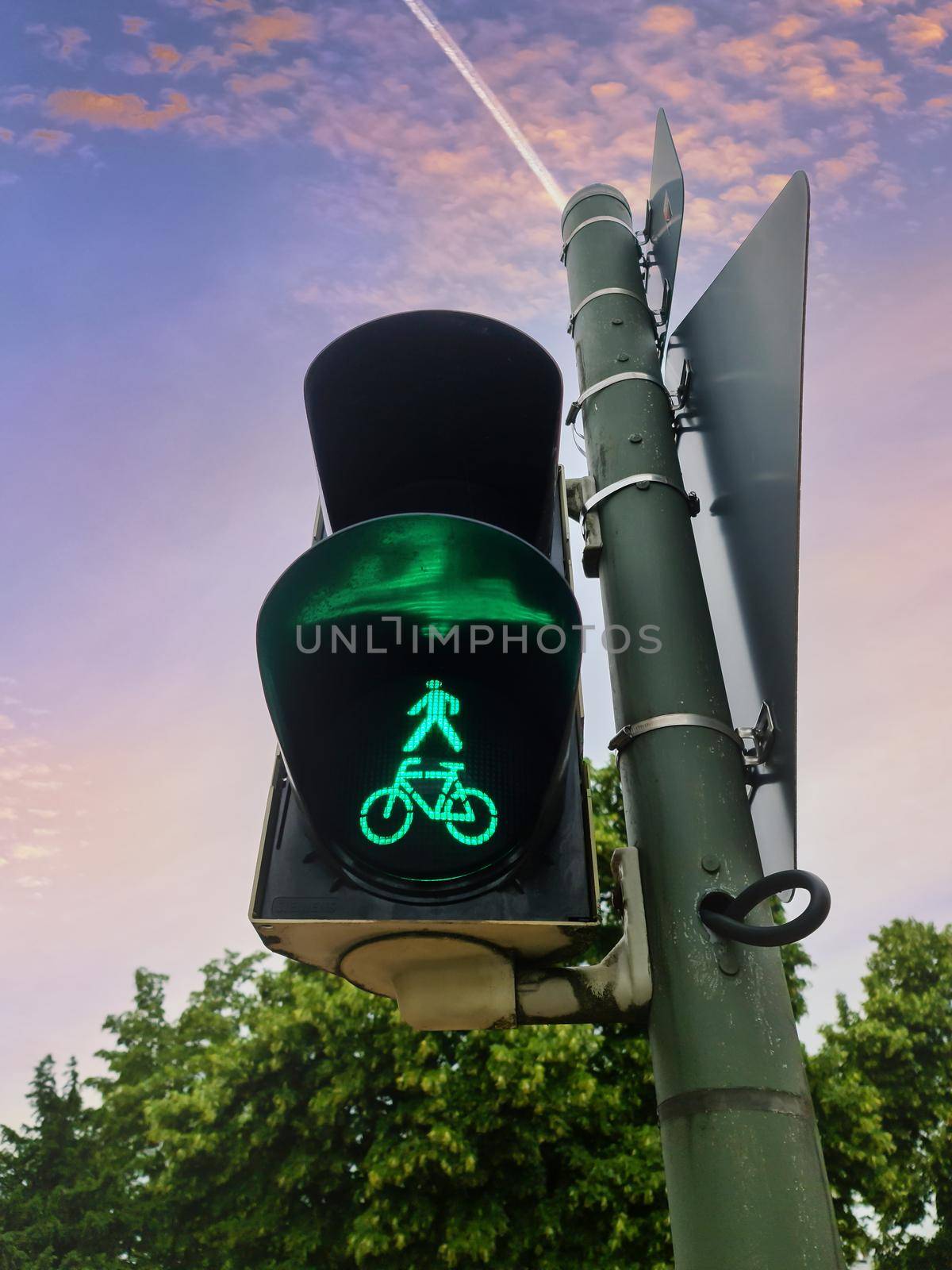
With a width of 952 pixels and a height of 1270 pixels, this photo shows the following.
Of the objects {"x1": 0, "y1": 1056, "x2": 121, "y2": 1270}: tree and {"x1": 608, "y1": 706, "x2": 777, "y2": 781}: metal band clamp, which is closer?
{"x1": 608, "y1": 706, "x2": 777, "y2": 781}: metal band clamp

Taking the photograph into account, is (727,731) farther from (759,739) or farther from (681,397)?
(681,397)

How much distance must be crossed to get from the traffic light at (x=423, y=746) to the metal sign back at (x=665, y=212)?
124 centimetres

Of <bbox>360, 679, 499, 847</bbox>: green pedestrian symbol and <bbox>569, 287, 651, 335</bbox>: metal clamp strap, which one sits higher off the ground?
<bbox>569, 287, 651, 335</bbox>: metal clamp strap

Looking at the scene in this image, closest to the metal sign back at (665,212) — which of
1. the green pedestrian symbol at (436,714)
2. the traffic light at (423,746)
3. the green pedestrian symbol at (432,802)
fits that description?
the traffic light at (423,746)

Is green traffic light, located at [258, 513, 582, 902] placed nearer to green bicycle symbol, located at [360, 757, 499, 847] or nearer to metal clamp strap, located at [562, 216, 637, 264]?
green bicycle symbol, located at [360, 757, 499, 847]

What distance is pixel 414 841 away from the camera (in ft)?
5.47

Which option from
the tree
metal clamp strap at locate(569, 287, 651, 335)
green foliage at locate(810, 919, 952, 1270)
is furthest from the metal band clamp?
the tree

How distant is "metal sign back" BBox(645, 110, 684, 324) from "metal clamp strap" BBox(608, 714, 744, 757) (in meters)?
1.30

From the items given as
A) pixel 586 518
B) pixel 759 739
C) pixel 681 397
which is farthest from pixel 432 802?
pixel 681 397

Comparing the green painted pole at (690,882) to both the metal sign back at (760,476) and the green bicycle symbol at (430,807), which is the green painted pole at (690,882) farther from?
the green bicycle symbol at (430,807)

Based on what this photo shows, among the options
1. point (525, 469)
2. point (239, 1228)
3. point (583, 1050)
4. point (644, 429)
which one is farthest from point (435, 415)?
point (239, 1228)

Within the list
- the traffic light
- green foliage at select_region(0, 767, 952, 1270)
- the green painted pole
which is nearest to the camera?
the green painted pole

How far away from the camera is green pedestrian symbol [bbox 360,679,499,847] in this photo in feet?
5.49

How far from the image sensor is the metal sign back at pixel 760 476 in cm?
169
